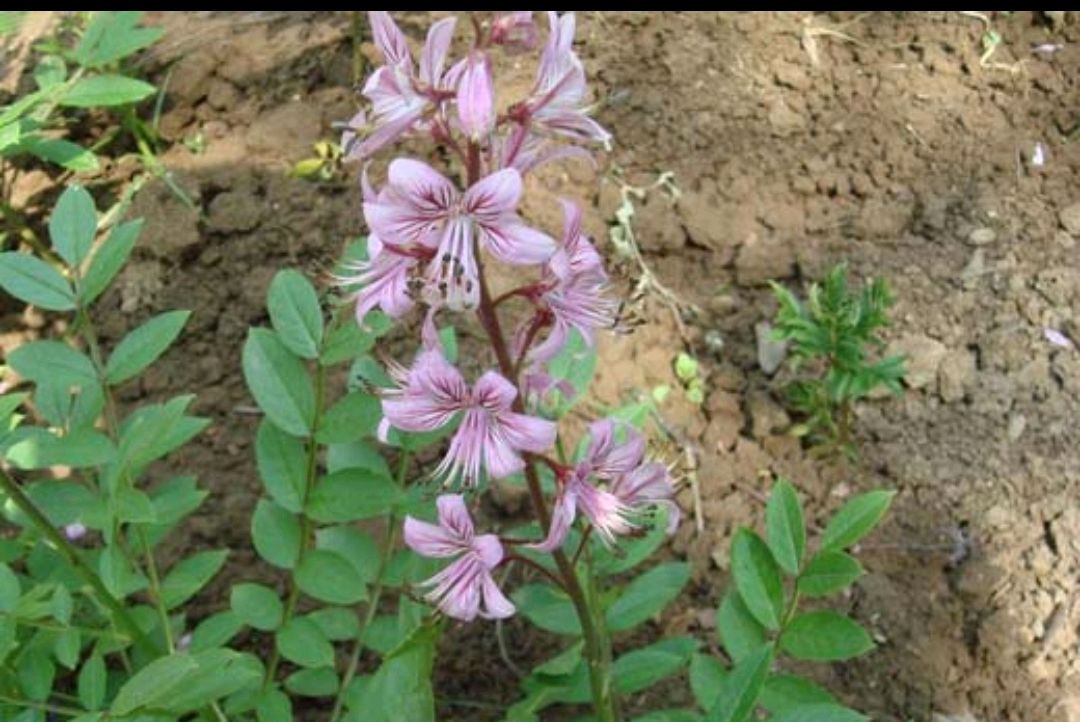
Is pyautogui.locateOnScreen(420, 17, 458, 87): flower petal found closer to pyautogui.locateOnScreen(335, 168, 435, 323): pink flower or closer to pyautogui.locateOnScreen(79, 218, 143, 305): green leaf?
pyautogui.locateOnScreen(335, 168, 435, 323): pink flower

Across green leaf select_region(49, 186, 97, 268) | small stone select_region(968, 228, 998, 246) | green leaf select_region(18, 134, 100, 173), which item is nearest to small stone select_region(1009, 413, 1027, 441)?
small stone select_region(968, 228, 998, 246)

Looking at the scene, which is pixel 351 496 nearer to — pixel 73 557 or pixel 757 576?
pixel 73 557

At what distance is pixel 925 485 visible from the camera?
2.41 metres

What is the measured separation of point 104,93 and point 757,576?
1.37 metres

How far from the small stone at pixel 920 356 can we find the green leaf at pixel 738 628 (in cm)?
87

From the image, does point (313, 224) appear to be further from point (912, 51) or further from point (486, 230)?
point (486, 230)

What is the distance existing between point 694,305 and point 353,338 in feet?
3.31

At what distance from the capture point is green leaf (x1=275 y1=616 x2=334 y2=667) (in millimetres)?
1875

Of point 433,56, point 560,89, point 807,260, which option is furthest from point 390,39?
point 807,260

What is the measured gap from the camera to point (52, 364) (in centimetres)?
192

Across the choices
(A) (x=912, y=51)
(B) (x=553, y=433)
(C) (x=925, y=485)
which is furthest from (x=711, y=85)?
(B) (x=553, y=433)

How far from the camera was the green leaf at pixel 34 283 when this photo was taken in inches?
74.6

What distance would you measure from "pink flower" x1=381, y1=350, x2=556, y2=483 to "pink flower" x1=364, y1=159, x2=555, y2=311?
10cm

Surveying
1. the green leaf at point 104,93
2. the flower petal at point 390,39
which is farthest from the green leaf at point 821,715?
the green leaf at point 104,93
